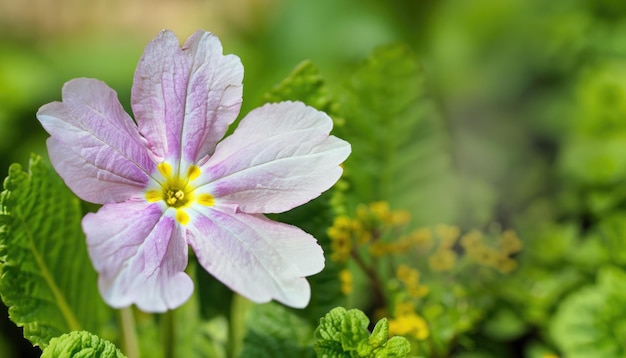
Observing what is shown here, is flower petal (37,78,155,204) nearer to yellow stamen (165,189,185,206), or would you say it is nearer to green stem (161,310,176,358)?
yellow stamen (165,189,185,206)

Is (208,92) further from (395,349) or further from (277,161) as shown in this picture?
(395,349)

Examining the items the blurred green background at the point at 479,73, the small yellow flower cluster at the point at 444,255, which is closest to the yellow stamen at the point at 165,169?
the small yellow flower cluster at the point at 444,255

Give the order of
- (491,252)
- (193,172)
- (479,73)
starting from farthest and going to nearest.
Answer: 1. (479,73)
2. (491,252)
3. (193,172)

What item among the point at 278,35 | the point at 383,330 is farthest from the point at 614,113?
the point at 278,35

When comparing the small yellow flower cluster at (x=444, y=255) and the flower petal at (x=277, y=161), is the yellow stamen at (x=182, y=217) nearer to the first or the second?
the flower petal at (x=277, y=161)

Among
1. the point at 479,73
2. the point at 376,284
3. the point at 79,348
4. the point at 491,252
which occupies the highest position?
the point at 479,73

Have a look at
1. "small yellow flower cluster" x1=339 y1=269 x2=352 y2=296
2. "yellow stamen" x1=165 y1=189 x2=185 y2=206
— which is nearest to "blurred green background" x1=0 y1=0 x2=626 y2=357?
"small yellow flower cluster" x1=339 y1=269 x2=352 y2=296

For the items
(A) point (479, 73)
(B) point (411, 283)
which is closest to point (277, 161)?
(B) point (411, 283)
